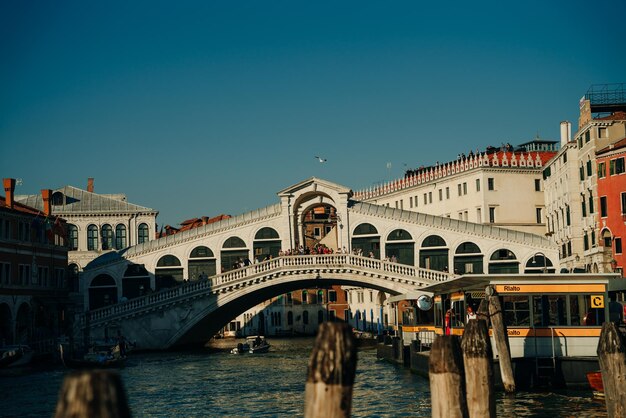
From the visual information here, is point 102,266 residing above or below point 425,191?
below

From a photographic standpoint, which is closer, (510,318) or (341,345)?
(341,345)

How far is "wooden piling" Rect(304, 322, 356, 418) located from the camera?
7617mm

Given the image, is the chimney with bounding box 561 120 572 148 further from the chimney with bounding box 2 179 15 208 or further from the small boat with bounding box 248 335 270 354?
the chimney with bounding box 2 179 15 208

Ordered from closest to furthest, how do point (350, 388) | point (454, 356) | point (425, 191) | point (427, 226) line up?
point (350, 388)
point (454, 356)
point (427, 226)
point (425, 191)

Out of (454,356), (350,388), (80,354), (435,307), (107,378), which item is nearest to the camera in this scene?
(107,378)

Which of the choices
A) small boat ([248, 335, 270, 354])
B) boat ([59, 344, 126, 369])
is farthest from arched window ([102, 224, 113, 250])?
boat ([59, 344, 126, 369])

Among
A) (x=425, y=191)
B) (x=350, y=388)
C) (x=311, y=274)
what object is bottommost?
(x=350, y=388)

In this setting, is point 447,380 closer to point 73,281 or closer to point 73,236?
point 73,281

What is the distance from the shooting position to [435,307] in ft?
98.1

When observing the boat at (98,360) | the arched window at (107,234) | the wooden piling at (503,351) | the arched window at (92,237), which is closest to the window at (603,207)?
the boat at (98,360)

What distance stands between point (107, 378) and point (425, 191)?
61461 millimetres

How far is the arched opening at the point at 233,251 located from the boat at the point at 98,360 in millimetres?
12564

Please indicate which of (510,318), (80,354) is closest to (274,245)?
(80,354)

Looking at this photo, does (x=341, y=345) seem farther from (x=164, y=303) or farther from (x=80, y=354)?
(x=164, y=303)
